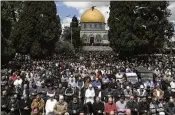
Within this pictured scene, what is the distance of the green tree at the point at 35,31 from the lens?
75688 mm

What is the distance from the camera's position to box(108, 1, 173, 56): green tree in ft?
220

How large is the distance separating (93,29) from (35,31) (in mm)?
89369

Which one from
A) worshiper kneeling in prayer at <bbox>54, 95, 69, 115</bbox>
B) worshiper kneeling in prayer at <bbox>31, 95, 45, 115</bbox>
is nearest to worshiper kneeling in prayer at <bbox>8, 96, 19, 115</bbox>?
worshiper kneeling in prayer at <bbox>31, 95, 45, 115</bbox>

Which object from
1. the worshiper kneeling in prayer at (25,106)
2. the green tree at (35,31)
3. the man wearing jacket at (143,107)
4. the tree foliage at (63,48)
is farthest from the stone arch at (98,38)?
the worshiper kneeling in prayer at (25,106)

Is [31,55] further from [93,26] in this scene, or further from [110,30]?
[93,26]

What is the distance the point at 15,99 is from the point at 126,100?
4.00m

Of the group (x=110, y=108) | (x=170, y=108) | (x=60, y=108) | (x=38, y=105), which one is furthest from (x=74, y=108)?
(x=170, y=108)

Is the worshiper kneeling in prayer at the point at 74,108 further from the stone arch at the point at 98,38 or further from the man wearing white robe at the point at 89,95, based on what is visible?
the stone arch at the point at 98,38

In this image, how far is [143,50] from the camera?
69.1 m

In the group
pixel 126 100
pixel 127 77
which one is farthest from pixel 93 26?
pixel 126 100

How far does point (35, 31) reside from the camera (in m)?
77.2

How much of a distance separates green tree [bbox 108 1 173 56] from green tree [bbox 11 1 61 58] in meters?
9.85

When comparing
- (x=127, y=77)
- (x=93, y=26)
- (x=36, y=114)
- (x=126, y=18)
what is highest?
(x=93, y=26)

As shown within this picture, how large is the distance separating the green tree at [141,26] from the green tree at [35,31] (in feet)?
32.3
